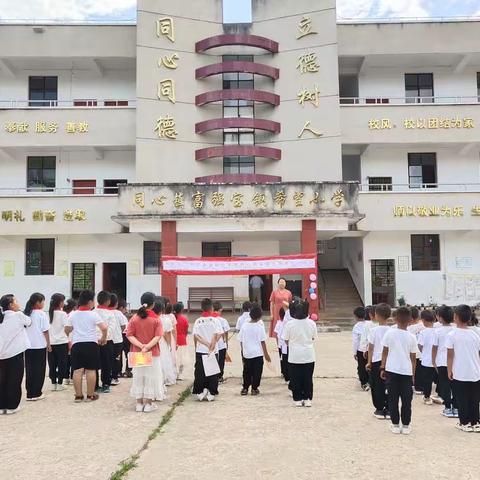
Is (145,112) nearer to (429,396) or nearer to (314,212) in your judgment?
(314,212)

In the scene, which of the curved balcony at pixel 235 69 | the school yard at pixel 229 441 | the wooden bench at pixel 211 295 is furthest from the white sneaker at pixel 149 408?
the curved balcony at pixel 235 69

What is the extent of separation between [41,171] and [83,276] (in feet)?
16.9

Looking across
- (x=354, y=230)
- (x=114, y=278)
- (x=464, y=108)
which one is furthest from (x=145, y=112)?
(x=464, y=108)

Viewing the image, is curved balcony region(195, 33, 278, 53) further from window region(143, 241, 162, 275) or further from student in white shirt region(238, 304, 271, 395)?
student in white shirt region(238, 304, 271, 395)

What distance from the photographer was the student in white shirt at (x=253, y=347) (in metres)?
7.69

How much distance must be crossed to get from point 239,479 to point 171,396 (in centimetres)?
353

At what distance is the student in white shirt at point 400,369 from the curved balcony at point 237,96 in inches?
642

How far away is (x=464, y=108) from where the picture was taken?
20672 mm

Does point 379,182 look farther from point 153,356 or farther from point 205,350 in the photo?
point 153,356

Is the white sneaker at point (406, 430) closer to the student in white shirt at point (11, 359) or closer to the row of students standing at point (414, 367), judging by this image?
the row of students standing at point (414, 367)

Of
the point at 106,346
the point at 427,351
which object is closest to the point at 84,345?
the point at 106,346

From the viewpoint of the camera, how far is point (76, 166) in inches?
875

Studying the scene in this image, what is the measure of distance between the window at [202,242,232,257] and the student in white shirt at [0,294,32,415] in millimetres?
14462

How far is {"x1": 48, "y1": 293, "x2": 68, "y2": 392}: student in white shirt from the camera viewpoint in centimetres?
830
